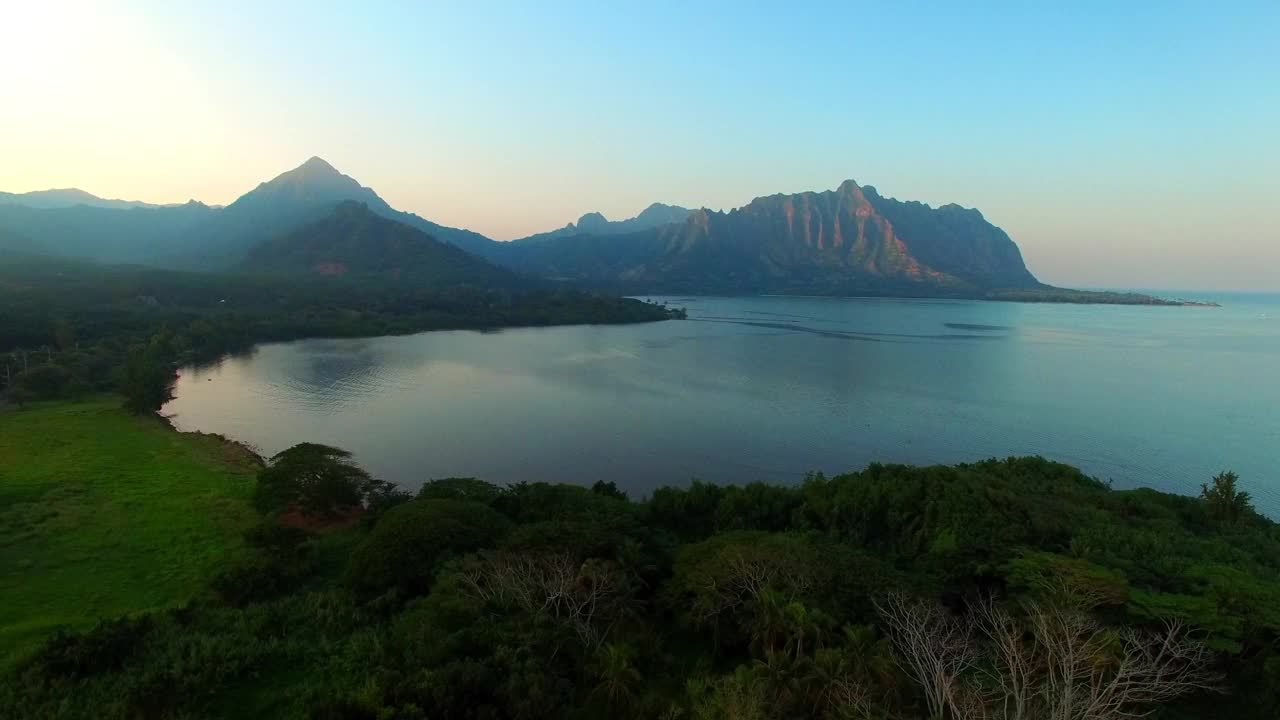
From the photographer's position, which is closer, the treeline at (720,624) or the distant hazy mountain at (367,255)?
the treeline at (720,624)

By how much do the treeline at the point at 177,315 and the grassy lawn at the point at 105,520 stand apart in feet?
32.9

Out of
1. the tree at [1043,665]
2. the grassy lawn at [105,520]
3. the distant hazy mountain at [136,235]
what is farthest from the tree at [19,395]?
the distant hazy mountain at [136,235]

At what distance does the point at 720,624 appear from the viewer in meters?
11.8

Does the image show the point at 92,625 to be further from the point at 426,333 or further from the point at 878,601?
the point at 426,333

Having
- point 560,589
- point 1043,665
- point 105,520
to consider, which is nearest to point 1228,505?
point 1043,665

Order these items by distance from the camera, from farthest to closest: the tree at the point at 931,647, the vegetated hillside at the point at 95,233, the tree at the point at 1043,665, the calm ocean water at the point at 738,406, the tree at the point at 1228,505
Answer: the vegetated hillside at the point at 95,233 < the calm ocean water at the point at 738,406 < the tree at the point at 1228,505 < the tree at the point at 931,647 < the tree at the point at 1043,665

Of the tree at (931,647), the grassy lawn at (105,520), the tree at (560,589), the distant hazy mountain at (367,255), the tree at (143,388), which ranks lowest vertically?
the grassy lawn at (105,520)

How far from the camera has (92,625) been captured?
510 inches

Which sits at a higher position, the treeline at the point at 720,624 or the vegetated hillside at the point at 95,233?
the vegetated hillside at the point at 95,233

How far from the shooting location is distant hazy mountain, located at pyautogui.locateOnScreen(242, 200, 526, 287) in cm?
13838

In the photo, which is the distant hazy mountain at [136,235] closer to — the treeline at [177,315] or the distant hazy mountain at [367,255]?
the distant hazy mountain at [367,255]

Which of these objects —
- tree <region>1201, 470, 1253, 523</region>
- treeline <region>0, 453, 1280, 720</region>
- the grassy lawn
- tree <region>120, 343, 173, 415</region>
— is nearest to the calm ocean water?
tree <region>120, 343, 173, 415</region>

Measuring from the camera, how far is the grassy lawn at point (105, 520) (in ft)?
47.5

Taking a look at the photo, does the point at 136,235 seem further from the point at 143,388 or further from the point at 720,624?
the point at 720,624
